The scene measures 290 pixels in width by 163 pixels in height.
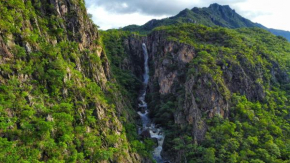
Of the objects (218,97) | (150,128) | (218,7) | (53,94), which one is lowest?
(150,128)

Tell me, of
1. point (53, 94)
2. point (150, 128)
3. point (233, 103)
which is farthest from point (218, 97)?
point (53, 94)

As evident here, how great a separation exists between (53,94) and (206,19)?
13367cm

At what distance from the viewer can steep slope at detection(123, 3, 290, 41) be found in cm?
12533

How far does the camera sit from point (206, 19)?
13950cm

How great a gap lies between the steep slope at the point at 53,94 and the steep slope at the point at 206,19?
292 feet

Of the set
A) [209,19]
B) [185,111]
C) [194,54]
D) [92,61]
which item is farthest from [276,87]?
[209,19]

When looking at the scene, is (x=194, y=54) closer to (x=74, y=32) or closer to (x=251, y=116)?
(x=251, y=116)

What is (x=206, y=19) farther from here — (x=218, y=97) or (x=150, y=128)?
(x=150, y=128)

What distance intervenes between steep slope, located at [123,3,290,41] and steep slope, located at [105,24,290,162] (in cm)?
5895

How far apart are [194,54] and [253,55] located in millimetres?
18637

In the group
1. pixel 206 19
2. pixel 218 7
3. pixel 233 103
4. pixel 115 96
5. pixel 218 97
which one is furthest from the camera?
pixel 218 7

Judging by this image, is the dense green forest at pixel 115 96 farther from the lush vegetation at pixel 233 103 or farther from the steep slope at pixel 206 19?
the steep slope at pixel 206 19

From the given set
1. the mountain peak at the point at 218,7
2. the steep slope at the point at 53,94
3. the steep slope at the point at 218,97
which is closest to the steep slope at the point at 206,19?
the mountain peak at the point at 218,7

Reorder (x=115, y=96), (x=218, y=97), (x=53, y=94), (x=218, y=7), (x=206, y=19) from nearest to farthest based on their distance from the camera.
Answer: (x=53, y=94), (x=218, y=97), (x=115, y=96), (x=206, y=19), (x=218, y=7)
